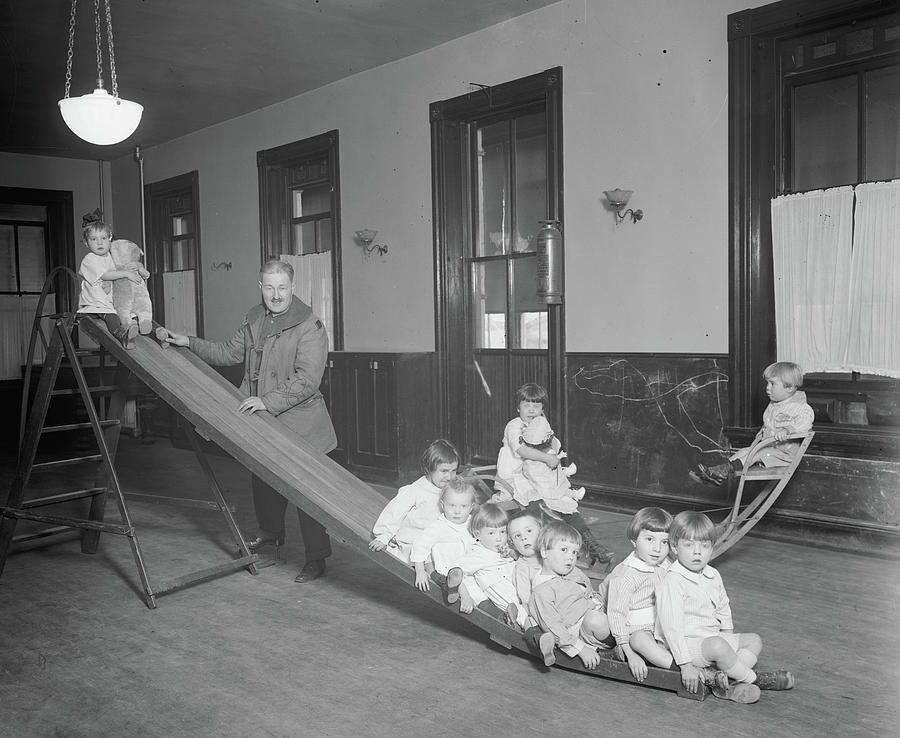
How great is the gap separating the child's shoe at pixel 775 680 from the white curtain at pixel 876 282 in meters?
2.50

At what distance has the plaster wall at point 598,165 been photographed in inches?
220

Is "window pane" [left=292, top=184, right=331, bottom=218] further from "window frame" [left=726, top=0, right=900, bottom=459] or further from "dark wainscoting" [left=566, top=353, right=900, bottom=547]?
"window frame" [left=726, top=0, right=900, bottom=459]

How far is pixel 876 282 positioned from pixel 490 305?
10.6 ft

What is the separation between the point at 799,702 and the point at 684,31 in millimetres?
4360

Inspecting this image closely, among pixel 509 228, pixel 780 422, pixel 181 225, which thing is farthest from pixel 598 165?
pixel 181 225

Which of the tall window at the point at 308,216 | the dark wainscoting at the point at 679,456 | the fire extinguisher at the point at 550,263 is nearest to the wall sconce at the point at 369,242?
the tall window at the point at 308,216

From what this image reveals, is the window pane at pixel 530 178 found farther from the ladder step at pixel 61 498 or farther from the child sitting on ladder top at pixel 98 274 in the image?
the ladder step at pixel 61 498

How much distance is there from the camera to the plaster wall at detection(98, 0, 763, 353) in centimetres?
558

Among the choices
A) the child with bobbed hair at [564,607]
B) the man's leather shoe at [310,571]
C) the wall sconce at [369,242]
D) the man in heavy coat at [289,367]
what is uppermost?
the wall sconce at [369,242]

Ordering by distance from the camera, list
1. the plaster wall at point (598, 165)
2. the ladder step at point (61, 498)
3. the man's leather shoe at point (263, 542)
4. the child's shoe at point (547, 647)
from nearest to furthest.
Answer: the child's shoe at point (547, 647) < the ladder step at point (61, 498) < the man's leather shoe at point (263, 542) < the plaster wall at point (598, 165)

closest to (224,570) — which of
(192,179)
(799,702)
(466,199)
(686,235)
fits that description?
(799,702)

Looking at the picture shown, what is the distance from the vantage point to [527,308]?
7004mm

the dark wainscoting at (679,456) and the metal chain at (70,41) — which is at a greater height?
the metal chain at (70,41)

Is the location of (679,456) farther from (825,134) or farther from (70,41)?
(70,41)
